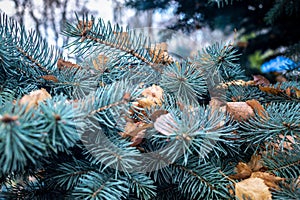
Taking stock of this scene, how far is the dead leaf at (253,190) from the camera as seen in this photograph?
1.15 feet

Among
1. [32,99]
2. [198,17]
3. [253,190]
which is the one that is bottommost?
[253,190]

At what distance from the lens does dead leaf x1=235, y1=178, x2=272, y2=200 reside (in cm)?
35

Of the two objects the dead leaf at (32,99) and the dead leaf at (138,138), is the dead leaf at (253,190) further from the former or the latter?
the dead leaf at (32,99)

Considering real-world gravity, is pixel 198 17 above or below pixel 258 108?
above

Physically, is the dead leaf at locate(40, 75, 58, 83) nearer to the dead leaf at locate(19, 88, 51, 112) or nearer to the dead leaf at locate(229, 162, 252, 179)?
the dead leaf at locate(19, 88, 51, 112)

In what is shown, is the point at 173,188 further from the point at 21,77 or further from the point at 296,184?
the point at 21,77

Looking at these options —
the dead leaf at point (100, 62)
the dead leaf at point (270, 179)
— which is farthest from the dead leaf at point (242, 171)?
the dead leaf at point (100, 62)

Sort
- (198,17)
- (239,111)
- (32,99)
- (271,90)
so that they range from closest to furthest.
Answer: (32,99) < (239,111) < (271,90) < (198,17)

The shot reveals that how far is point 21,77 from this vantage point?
44 cm

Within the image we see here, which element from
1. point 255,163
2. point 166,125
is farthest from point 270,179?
point 166,125

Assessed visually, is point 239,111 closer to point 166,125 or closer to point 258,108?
point 258,108

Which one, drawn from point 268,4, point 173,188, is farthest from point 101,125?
point 268,4

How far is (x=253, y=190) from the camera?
1.16 ft

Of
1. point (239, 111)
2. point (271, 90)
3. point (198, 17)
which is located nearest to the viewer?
point (239, 111)
